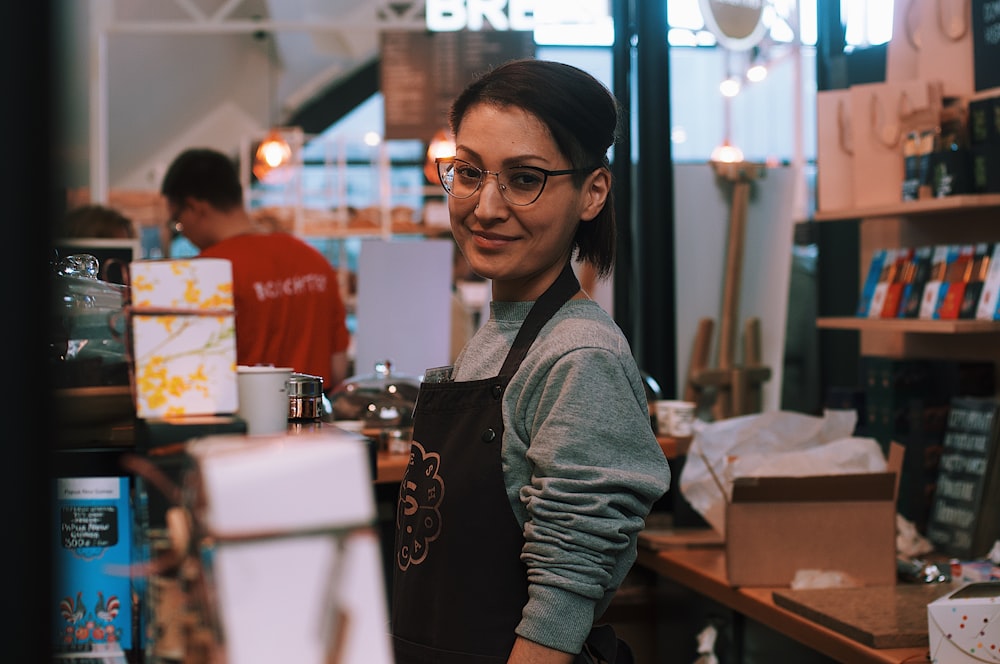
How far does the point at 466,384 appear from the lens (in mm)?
1402

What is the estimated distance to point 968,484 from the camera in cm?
A: 323

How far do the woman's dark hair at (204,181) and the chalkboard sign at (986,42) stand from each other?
7.74 ft

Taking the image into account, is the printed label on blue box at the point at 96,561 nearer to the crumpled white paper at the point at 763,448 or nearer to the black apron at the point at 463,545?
the black apron at the point at 463,545

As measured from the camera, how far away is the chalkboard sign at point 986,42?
3.39 metres

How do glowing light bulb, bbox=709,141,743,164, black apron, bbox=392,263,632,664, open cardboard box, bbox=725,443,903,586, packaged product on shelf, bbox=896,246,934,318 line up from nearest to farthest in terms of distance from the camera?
1. black apron, bbox=392,263,632,664
2. open cardboard box, bbox=725,443,903,586
3. packaged product on shelf, bbox=896,246,934,318
4. glowing light bulb, bbox=709,141,743,164

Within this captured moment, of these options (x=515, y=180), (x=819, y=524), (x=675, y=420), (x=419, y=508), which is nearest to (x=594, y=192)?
(x=515, y=180)

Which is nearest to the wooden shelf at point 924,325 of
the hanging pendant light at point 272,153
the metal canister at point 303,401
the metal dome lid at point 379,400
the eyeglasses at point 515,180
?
the metal dome lid at point 379,400

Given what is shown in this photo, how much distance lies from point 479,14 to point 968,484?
576cm

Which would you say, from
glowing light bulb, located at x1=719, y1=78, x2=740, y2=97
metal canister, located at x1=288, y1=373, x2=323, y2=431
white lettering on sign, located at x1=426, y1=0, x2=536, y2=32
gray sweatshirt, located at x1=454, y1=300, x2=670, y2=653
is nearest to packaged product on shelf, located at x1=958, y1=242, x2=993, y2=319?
gray sweatshirt, located at x1=454, y1=300, x2=670, y2=653

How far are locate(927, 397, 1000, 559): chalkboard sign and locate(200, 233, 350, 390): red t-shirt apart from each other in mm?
1855

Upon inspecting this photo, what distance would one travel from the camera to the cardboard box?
187 centimetres

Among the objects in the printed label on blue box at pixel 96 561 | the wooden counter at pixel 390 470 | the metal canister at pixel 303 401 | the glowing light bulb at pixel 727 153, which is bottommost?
the wooden counter at pixel 390 470

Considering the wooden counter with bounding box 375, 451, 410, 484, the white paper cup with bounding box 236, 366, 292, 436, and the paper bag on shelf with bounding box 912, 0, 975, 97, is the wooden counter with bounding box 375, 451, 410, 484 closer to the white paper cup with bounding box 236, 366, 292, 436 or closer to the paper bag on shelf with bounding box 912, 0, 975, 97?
the white paper cup with bounding box 236, 366, 292, 436

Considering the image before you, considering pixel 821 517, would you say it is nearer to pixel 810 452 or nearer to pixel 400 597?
pixel 810 452
